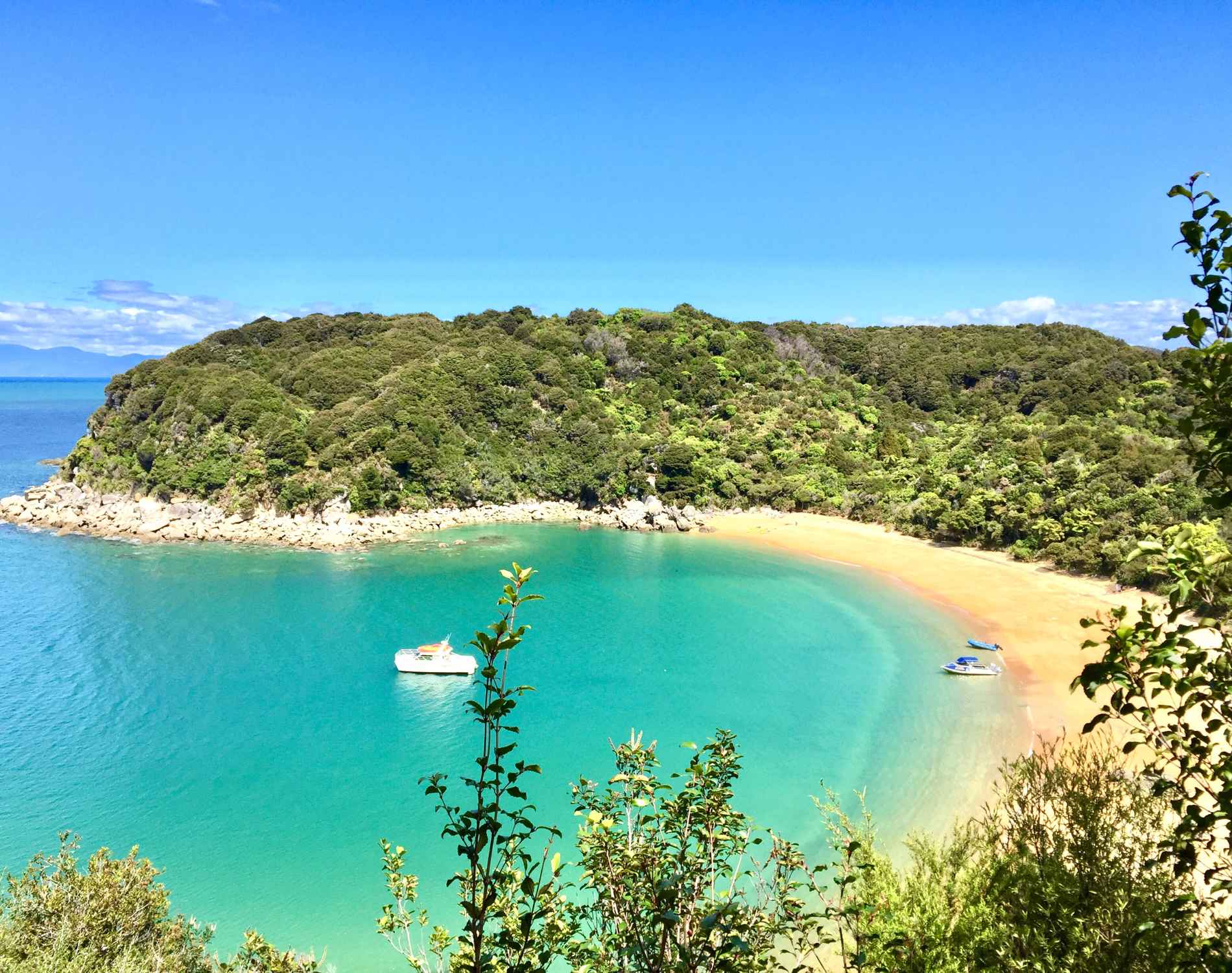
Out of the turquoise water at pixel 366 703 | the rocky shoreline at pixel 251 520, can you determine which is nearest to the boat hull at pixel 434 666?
the turquoise water at pixel 366 703

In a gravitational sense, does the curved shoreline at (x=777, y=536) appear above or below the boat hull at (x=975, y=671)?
above

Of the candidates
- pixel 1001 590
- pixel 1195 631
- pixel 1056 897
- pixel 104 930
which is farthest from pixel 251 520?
pixel 1195 631

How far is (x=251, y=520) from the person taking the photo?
46.7m

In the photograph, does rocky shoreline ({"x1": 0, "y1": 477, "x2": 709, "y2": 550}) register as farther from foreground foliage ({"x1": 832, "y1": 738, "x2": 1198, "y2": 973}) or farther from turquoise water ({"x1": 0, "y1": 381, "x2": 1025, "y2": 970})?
foreground foliage ({"x1": 832, "y1": 738, "x2": 1198, "y2": 973})

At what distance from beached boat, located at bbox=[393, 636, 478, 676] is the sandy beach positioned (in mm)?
19444

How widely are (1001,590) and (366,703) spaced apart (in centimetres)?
3023

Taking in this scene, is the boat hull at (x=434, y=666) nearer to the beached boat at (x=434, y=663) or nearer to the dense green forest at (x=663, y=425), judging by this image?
the beached boat at (x=434, y=663)

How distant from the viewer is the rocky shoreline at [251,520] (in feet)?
148

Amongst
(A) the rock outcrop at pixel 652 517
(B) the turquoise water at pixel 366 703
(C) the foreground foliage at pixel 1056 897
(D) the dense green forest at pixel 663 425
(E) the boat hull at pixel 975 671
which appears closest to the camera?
(C) the foreground foliage at pixel 1056 897

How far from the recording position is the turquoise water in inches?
655

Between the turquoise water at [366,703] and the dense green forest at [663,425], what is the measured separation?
9.65m

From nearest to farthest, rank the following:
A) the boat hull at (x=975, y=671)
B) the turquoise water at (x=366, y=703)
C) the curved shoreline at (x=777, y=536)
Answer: the turquoise water at (x=366, y=703) → the boat hull at (x=975, y=671) → the curved shoreline at (x=777, y=536)

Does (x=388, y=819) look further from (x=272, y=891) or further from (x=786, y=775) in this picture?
(x=786, y=775)

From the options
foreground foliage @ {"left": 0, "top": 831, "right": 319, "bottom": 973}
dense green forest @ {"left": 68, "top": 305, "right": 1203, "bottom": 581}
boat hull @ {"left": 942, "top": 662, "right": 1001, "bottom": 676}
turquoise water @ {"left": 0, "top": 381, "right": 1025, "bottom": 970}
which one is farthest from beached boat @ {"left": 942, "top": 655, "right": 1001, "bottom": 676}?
foreground foliage @ {"left": 0, "top": 831, "right": 319, "bottom": 973}
